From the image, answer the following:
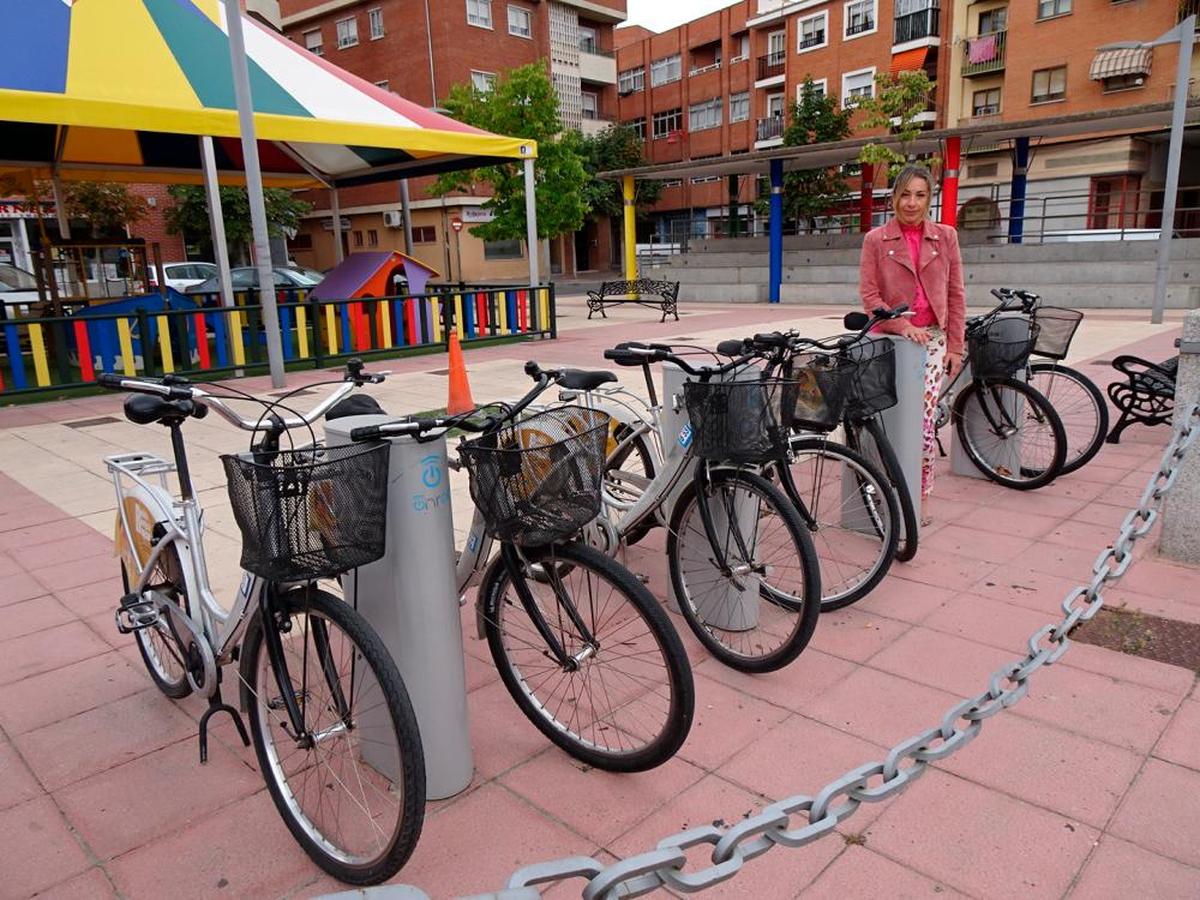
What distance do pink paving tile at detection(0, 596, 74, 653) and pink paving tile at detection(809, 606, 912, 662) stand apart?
11.0 feet

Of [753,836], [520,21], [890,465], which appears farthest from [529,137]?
[753,836]

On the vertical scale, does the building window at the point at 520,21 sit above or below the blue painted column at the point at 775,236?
above

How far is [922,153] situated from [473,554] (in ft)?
78.4

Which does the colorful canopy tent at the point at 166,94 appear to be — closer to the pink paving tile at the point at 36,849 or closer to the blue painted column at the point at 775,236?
the pink paving tile at the point at 36,849

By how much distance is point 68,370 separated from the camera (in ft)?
33.0

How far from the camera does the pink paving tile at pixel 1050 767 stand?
8.38ft

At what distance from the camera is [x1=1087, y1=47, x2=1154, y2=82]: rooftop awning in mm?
29766

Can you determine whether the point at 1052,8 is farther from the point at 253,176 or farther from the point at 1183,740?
the point at 1183,740

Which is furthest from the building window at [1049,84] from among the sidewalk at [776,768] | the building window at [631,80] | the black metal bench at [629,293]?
the sidewalk at [776,768]

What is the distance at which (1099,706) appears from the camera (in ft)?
9.99

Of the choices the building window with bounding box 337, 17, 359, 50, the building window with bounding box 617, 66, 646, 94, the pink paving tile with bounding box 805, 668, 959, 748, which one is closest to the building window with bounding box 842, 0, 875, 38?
the building window with bounding box 617, 66, 646, 94

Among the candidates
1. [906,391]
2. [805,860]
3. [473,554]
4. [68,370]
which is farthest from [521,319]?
[805,860]

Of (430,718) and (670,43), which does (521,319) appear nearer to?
(430,718)

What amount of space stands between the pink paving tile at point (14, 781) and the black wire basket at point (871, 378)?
11.1ft
